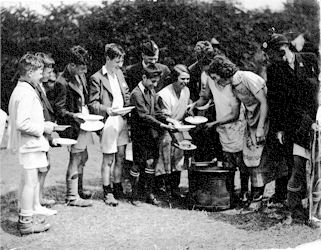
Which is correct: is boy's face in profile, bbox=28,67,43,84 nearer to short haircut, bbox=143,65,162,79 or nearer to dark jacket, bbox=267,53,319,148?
short haircut, bbox=143,65,162,79

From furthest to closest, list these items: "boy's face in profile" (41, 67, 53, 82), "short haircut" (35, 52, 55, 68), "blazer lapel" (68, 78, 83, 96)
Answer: "blazer lapel" (68, 78, 83, 96) → "boy's face in profile" (41, 67, 53, 82) → "short haircut" (35, 52, 55, 68)

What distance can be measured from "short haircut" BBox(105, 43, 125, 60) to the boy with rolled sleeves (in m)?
1.22

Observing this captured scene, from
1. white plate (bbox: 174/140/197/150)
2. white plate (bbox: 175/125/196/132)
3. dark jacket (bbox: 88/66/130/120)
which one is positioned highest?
dark jacket (bbox: 88/66/130/120)

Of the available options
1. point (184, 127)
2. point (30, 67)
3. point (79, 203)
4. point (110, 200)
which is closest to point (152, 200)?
point (110, 200)

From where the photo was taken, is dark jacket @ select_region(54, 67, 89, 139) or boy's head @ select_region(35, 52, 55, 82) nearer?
boy's head @ select_region(35, 52, 55, 82)

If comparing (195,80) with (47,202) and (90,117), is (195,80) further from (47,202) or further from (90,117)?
(47,202)

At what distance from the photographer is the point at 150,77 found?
678 centimetres

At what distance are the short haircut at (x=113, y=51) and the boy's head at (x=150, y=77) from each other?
15.6 inches

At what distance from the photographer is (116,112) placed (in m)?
6.55

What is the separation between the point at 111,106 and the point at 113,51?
709mm

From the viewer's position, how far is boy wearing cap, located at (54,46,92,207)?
6.48 metres

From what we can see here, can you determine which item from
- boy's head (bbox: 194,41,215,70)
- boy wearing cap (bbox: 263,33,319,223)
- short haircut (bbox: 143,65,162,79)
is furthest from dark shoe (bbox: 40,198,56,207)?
boy wearing cap (bbox: 263,33,319,223)

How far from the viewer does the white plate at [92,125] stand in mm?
6359

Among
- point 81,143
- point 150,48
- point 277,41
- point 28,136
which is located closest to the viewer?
point 28,136
